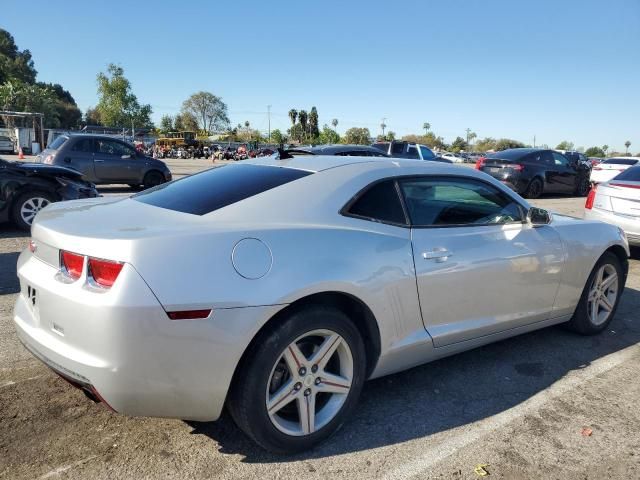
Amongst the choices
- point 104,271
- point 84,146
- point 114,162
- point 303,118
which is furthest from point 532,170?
point 303,118

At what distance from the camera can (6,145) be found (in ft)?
127

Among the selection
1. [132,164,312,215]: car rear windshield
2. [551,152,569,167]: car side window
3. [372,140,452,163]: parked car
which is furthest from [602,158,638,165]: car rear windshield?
[132,164,312,215]: car rear windshield

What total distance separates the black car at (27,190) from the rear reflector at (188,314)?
255 inches

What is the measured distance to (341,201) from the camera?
290 centimetres

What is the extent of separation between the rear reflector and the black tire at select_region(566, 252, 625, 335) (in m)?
Result: 3.30

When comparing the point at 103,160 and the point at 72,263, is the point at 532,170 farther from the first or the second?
the point at 72,263

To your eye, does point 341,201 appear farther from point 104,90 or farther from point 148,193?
point 104,90

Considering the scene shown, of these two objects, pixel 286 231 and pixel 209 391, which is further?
pixel 286 231

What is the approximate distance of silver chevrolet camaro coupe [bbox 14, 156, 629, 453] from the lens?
2211mm

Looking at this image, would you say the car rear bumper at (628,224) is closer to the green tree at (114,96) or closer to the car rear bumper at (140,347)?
the car rear bumper at (140,347)

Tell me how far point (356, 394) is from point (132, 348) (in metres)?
1.23

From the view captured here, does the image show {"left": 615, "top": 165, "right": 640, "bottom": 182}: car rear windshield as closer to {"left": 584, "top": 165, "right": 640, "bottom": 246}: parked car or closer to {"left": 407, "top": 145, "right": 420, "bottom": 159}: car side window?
{"left": 584, "top": 165, "right": 640, "bottom": 246}: parked car

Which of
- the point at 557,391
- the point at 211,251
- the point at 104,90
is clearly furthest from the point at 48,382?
the point at 104,90

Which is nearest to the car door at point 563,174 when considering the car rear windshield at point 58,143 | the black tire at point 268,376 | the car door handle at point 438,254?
the car rear windshield at point 58,143
